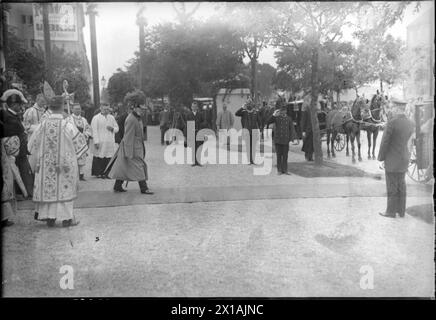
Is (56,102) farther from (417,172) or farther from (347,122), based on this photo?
(347,122)

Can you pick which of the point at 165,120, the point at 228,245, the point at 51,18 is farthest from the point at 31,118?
the point at 165,120

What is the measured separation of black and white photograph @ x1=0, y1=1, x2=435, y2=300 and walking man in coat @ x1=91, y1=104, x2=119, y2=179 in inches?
2.8

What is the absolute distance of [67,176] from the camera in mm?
5887

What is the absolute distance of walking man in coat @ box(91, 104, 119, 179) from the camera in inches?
387

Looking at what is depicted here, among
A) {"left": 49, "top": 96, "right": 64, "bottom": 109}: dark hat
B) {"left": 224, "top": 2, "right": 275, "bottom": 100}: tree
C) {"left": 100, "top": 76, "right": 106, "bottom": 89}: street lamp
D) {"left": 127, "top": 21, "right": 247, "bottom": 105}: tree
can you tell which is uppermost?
{"left": 224, "top": 2, "right": 275, "bottom": 100}: tree

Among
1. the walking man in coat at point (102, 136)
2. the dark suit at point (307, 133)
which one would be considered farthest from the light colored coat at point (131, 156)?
the dark suit at point (307, 133)

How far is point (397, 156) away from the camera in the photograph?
6.11 meters

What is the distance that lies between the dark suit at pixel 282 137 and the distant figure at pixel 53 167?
5239mm

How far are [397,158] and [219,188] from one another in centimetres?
328

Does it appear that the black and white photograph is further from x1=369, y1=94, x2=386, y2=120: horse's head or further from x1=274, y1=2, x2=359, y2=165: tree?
x1=369, y1=94, x2=386, y2=120: horse's head

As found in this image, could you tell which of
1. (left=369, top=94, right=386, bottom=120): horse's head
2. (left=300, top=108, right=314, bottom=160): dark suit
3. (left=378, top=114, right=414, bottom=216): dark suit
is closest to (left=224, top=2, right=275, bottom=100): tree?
(left=378, top=114, right=414, bottom=216): dark suit

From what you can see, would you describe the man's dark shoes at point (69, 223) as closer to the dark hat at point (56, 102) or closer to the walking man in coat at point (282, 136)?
the dark hat at point (56, 102)

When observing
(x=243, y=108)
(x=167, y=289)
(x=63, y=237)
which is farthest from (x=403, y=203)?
(x=243, y=108)
